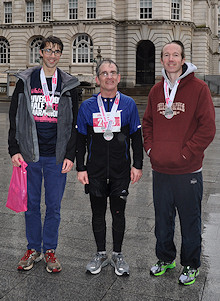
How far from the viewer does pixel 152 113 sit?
13.9 ft

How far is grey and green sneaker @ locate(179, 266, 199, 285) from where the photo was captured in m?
4.02

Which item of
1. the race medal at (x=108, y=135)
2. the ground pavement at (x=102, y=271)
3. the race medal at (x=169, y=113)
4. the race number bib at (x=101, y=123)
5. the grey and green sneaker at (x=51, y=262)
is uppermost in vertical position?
the race medal at (x=169, y=113)

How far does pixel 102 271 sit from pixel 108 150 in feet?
3.92

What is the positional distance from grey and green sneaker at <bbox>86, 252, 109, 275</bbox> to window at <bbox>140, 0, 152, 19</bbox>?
1737 inches

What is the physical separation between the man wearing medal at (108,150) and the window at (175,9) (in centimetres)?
4480

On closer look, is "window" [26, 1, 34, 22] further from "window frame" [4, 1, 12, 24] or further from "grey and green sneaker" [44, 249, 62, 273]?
"grey and green sneaker" [44, 249, 62, 273]

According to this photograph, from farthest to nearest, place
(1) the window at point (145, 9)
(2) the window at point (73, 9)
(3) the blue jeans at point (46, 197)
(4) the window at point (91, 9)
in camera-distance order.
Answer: (2) the window at point (73, 9) → (4) the window at point (91, 9) → (1) the window at point (145, 9) → (3) the blue jeans at point (46, 197)

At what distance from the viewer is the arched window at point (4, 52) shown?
51.1 m

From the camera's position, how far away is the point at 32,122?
431 cm

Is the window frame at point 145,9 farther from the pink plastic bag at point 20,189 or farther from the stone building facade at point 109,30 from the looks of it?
the pink plastic bag at point 20,189

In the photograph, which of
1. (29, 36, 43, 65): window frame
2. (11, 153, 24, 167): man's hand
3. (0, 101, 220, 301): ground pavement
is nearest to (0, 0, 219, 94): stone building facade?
(29, 36, 43, 65): window frame

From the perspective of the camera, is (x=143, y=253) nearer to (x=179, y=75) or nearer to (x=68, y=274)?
(x=68, y=274)

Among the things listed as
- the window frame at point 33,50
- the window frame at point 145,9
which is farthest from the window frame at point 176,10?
the window frame at point 33,50

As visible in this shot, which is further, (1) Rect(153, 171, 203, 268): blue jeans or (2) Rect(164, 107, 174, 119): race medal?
(1) Rect(153, 171, 203, 268): blue jeans
